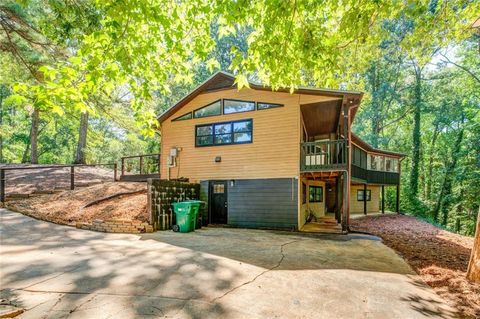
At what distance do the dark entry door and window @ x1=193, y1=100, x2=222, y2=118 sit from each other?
312 centimetres

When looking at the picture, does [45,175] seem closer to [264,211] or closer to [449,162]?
[264,211]

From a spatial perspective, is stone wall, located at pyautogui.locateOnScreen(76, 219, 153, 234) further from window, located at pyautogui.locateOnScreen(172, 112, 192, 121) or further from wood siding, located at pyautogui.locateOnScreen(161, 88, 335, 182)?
window, located at pyautogui.locateOnScreen(172, 112, 192, 121)

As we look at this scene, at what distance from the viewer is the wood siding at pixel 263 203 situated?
392 inches

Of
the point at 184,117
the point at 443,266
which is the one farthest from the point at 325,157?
the point at 184,117

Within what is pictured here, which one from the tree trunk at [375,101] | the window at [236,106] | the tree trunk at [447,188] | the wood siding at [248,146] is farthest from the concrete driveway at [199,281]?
the tree trunk at [375,101]

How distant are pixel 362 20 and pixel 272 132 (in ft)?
21.1

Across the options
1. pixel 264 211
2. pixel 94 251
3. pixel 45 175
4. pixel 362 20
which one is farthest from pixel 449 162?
pixel 45 175

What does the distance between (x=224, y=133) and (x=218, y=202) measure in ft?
9.93

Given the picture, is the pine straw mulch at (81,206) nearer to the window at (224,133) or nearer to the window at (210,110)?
the window at (224,133)

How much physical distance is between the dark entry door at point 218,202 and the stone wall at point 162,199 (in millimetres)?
1463

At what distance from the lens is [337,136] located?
14.6m

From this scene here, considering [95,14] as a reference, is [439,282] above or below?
below

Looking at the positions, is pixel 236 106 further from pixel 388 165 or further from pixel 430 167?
pixel 430 167

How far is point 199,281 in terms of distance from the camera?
4.00m
